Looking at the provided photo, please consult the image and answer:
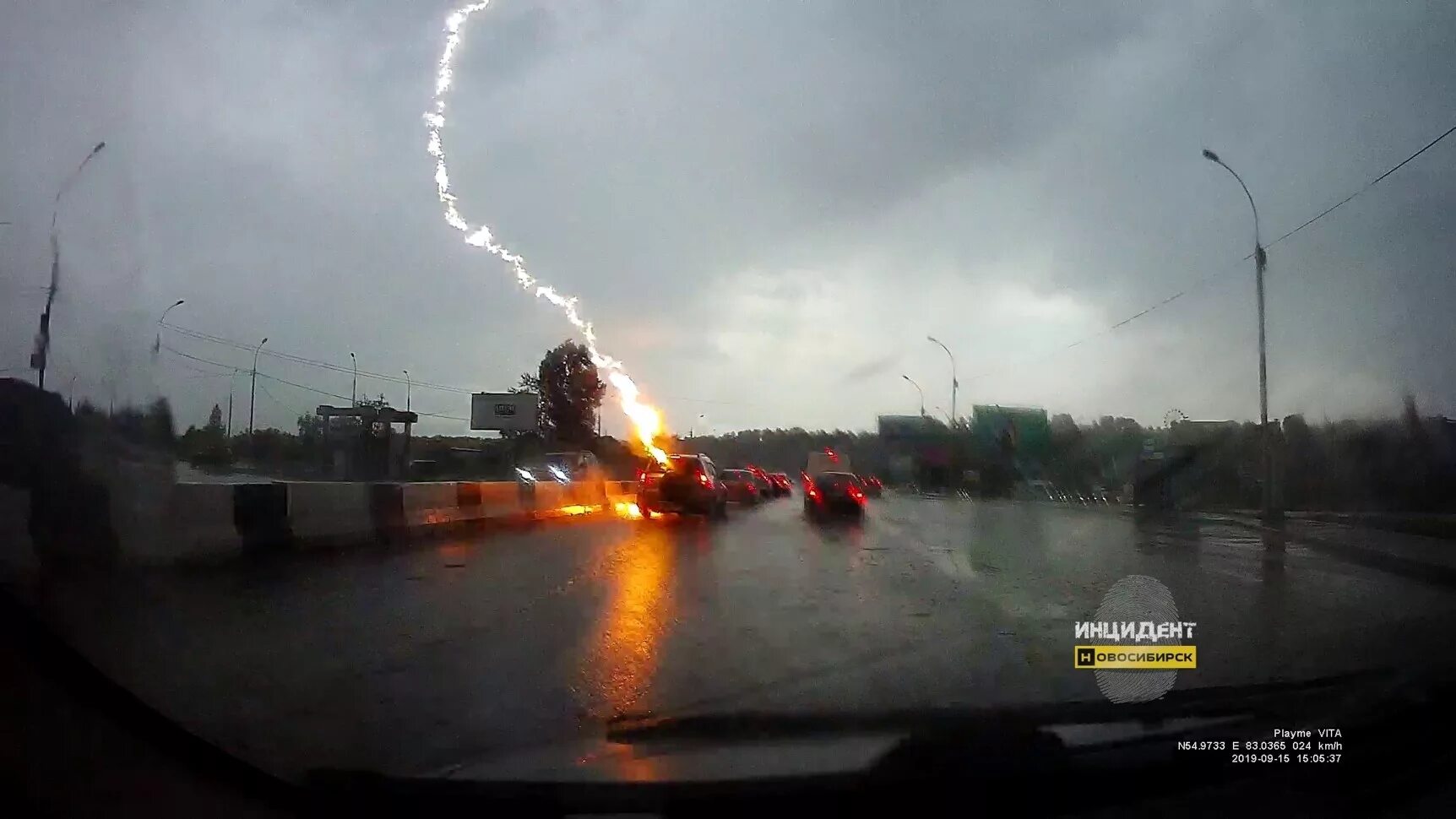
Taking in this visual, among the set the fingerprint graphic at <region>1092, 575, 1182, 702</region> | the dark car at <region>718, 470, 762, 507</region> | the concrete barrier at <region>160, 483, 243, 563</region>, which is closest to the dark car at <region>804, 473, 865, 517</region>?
the dark car at <region>718, 470, 762, 507</region>

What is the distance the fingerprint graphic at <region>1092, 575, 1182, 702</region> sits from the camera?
6.21m

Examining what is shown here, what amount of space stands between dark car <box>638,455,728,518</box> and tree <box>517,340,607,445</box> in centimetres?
4993

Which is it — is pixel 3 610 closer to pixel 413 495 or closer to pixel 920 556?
pixel 920 556

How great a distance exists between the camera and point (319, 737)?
573 centimetres

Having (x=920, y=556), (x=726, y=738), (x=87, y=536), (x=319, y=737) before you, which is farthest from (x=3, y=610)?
(x=920, y=556)

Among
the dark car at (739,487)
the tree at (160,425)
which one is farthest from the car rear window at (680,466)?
the tree at (160,425)

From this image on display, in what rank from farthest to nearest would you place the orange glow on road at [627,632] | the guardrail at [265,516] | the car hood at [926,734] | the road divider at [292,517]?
the road divider at [292,517] < the guardrail at [265,516] < the orange glow on road at [627,632] < the car hood at [926,734]

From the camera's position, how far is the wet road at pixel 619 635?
6309mm

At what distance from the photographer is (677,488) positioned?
29.8 meters

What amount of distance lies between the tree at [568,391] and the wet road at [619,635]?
63788mm

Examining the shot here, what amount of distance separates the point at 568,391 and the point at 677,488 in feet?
174

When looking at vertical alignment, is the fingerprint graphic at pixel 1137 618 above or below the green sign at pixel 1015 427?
below

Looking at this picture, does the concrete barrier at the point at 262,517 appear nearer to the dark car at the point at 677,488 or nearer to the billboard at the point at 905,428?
the dark car at the point at 677,488

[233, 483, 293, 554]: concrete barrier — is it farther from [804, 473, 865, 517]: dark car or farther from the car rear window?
[804, 473, 865, 517]: dark car
